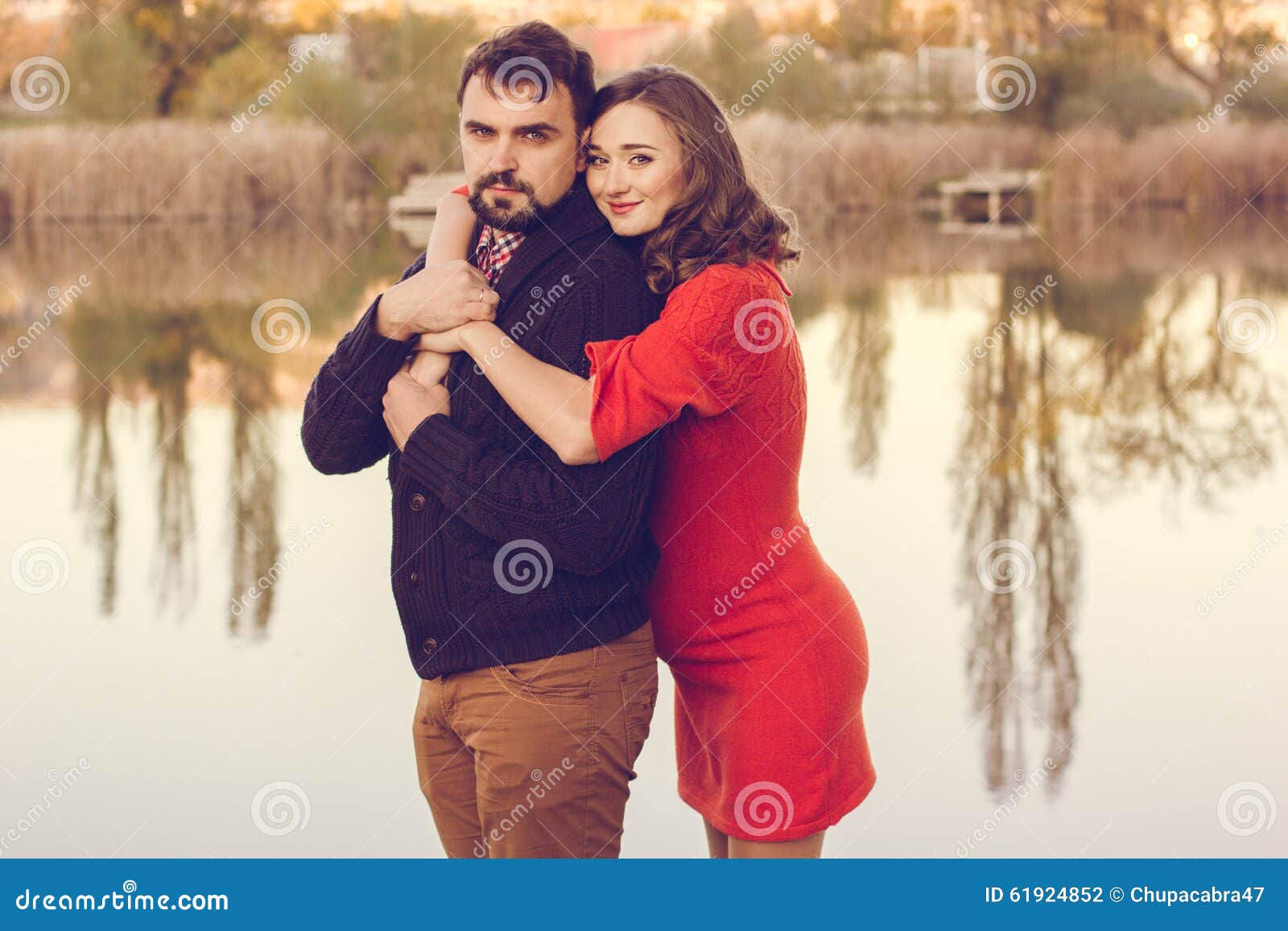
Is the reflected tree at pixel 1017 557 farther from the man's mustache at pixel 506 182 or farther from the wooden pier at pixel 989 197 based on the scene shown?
the wooden pier at pixel 989 197

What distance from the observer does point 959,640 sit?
4.00 metres

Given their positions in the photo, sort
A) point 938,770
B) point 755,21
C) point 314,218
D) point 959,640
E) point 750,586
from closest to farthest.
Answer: point 750,586
point 938,770
point 959,640
point 314,218
point 755,21

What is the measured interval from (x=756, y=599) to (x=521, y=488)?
33 centimetres

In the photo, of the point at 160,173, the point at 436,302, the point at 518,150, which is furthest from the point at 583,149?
the point at 160,173

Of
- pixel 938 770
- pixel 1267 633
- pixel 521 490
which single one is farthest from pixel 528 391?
pixel 1267 633

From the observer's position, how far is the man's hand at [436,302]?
6.00 ft

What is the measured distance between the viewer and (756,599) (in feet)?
6.18

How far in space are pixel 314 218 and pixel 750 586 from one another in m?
15.5

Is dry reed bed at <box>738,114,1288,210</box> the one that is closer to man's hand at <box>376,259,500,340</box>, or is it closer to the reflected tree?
the reflected tree

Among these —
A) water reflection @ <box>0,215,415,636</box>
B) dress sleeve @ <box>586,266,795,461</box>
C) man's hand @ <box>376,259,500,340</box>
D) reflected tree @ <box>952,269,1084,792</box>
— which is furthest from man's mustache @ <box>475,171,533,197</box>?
water reflection @ <box>0,215,415,636</box>

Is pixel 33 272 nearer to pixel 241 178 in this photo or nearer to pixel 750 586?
pixel 241 178

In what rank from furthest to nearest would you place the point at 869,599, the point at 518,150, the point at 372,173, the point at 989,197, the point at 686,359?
1. the point at 989,197
2. the point at 372,173
3. the point at 869,599
4. the point at 518,150
5. the point at 686,359

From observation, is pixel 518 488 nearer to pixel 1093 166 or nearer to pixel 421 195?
pixel 421 195

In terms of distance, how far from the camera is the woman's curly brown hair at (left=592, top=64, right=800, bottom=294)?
180cm
